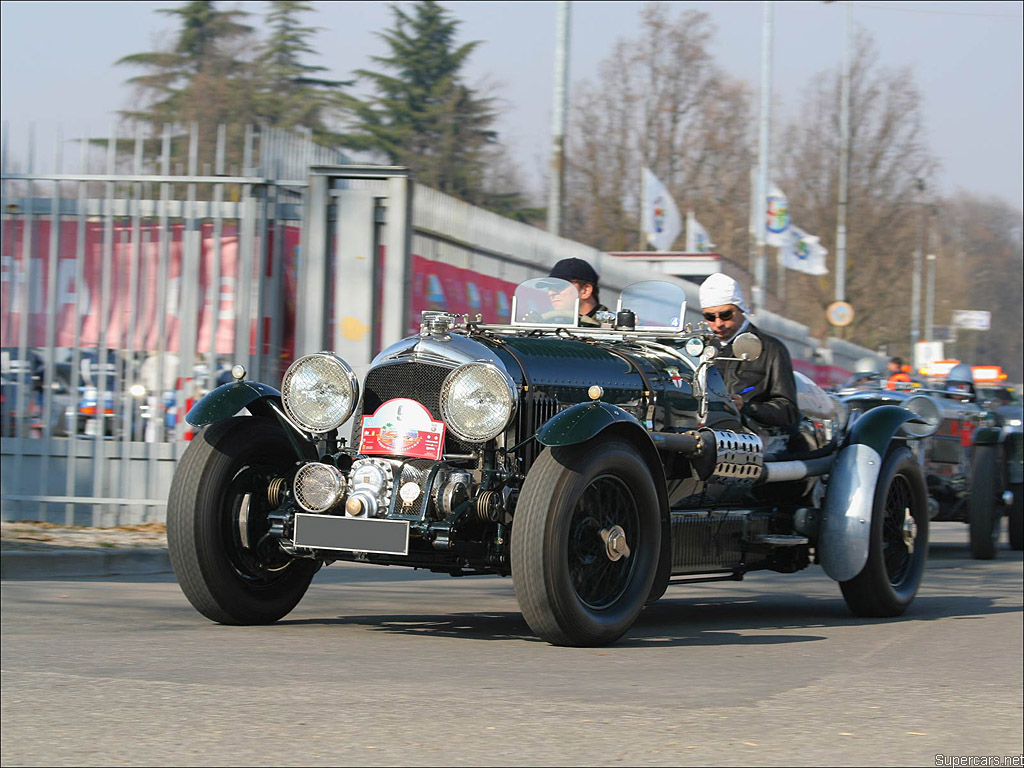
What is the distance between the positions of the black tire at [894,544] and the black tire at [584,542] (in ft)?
6.49

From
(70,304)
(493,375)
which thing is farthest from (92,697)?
(70,304)

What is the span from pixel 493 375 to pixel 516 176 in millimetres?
46001

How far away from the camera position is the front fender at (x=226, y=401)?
644cm

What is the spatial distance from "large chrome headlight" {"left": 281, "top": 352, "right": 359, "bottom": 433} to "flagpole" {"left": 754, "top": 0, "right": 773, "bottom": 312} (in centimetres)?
3186

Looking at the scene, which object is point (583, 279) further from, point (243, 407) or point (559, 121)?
point (559, 121)

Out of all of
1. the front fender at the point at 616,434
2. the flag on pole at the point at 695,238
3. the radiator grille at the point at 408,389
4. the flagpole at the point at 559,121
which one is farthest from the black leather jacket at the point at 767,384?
the flag on pole at the point at 695,238

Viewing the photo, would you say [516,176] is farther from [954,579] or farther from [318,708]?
[318,708]

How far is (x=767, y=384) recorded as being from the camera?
25.7 feet

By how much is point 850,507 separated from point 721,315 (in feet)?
4.25

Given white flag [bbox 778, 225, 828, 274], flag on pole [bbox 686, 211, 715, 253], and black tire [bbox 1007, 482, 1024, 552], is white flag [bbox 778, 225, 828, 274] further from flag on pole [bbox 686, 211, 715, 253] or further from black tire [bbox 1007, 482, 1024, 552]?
black tire [bbox 1007, 482, 1024, 552]

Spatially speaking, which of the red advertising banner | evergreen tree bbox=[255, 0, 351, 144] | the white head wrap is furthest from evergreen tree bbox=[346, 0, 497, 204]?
the white head wrap

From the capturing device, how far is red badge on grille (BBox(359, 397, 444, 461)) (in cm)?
625

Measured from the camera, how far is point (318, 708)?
4629 mm

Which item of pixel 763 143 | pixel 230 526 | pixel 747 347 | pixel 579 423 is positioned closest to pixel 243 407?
pixel 230 526
